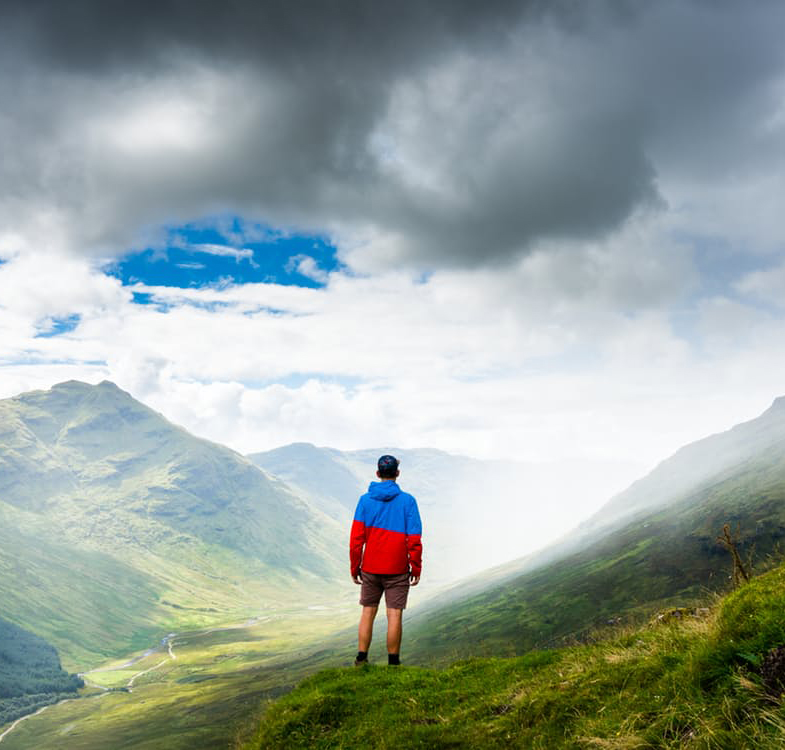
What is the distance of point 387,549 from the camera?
14.6 metres

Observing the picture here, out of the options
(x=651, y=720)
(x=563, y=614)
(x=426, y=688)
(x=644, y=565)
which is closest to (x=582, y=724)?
(x=651, y=720)

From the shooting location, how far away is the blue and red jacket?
47.9 ft

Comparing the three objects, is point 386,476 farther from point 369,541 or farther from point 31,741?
point 31,741

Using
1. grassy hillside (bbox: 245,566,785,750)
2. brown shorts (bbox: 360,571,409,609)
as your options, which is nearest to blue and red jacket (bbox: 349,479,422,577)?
brown shorts (bbox: 360,571,409,609)

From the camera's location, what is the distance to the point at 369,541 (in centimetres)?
1481

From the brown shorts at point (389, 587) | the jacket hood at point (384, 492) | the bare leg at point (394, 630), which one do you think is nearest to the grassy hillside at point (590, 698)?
the bare leg at point (394, 630)

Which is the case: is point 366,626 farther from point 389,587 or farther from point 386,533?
point 386,533

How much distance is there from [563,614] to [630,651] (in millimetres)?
191433

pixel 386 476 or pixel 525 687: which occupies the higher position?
pixel 386 476

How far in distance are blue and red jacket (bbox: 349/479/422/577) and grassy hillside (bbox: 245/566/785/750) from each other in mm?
2629

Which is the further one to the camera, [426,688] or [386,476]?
[386,476]

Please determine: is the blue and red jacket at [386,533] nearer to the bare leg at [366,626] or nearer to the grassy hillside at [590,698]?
the bare leg at [366,626]

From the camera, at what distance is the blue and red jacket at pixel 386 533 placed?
47.9ft

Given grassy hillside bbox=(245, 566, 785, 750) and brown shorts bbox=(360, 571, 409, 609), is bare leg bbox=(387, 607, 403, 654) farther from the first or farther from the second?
grassy hillside bbox=(245, 566, 785, 750)
